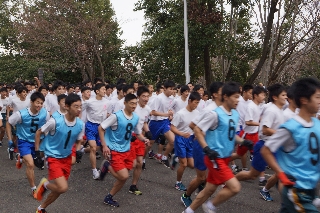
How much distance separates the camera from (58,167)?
17.1 feet

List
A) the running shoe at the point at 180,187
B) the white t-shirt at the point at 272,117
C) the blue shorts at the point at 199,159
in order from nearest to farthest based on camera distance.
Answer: the blue shorts at the point at 199,159, the white t-shirt at the point at 272,117, the running shoe at the point at 180,187

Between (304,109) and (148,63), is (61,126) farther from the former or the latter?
(148,63)

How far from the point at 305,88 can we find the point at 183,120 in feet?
11.0

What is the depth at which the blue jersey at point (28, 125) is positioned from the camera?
A: 21.3 ft

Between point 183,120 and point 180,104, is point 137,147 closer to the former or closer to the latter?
point 183,120

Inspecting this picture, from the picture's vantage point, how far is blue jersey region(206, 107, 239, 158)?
4.66 metres

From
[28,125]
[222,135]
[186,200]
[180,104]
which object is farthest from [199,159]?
[180,104]

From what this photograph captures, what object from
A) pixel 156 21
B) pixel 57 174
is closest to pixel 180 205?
pixel 57 174

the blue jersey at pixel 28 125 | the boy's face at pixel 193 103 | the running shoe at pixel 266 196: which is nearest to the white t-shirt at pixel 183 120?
the boy's face at pixel 193 103

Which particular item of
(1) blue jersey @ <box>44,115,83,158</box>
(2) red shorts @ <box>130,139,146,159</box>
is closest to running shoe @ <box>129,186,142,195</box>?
(2) red shorts @ <box>130,139,146,159</box>

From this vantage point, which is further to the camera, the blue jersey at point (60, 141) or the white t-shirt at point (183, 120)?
the white t-shirt at point (183, 120)

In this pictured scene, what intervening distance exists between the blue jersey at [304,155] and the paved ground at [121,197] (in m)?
2.43

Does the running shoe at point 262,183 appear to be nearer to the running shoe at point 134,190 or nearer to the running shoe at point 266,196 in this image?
the running shoe at point 266,196

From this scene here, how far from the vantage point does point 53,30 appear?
77.6 feet
